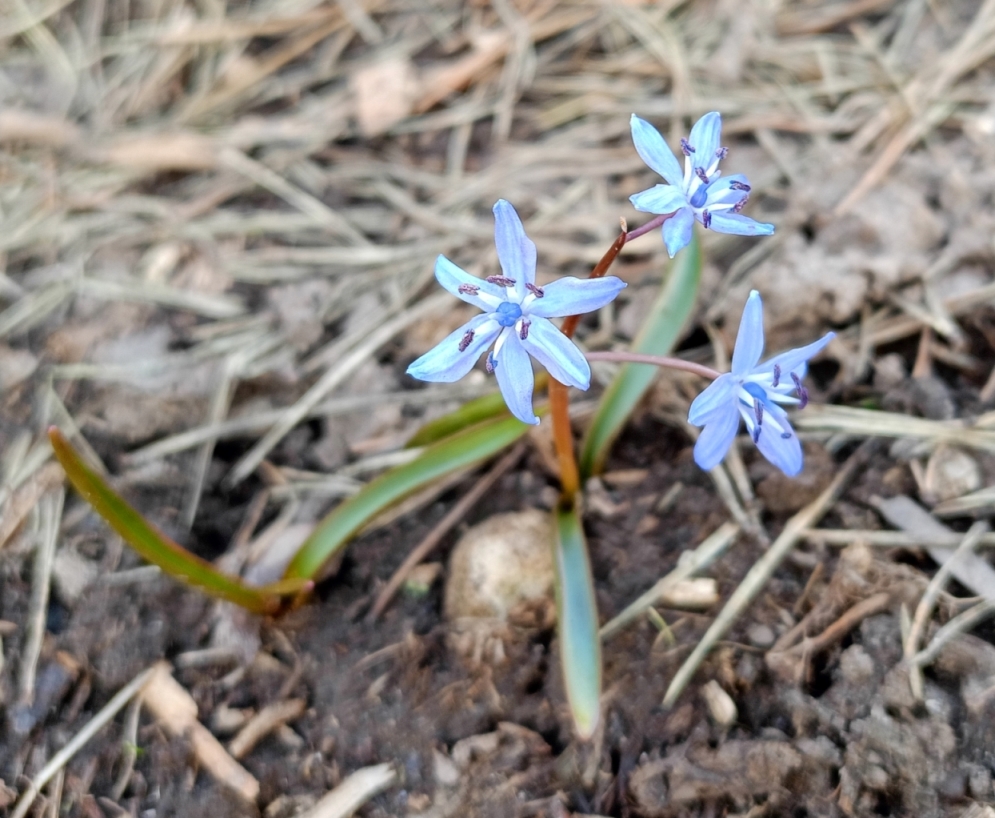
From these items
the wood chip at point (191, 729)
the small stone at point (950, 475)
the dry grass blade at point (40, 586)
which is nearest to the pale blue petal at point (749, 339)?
the small stone at point (950, 475)

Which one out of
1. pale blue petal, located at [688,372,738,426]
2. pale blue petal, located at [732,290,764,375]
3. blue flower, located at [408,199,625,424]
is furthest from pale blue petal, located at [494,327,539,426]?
pale blue petal, located at [732,290,764,375]

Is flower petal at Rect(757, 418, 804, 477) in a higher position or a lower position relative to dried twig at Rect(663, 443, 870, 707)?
higher

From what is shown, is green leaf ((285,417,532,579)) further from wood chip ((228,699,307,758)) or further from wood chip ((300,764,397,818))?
wood chip ((300,764,397,818))

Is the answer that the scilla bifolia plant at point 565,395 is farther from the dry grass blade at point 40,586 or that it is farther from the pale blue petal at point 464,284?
the dry grass blade at point 40,586

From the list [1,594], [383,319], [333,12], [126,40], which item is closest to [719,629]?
[383,319]

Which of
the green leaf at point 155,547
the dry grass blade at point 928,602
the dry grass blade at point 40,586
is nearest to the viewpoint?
the green leaf at point 155,547

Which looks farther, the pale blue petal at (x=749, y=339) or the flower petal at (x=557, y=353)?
the pale blue petal at (x=749, y=339)

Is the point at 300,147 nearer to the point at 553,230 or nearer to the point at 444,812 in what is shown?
the point at 553,230

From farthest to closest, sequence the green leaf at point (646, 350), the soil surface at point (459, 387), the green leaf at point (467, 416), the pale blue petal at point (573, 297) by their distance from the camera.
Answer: the green leaf at point (646, 350) → the green leaf at point (467, 416) → the soil surface at point (459, 387) → the pale blue petal at point (573, 297)

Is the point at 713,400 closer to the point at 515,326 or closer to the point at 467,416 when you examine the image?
the point at 515,326
